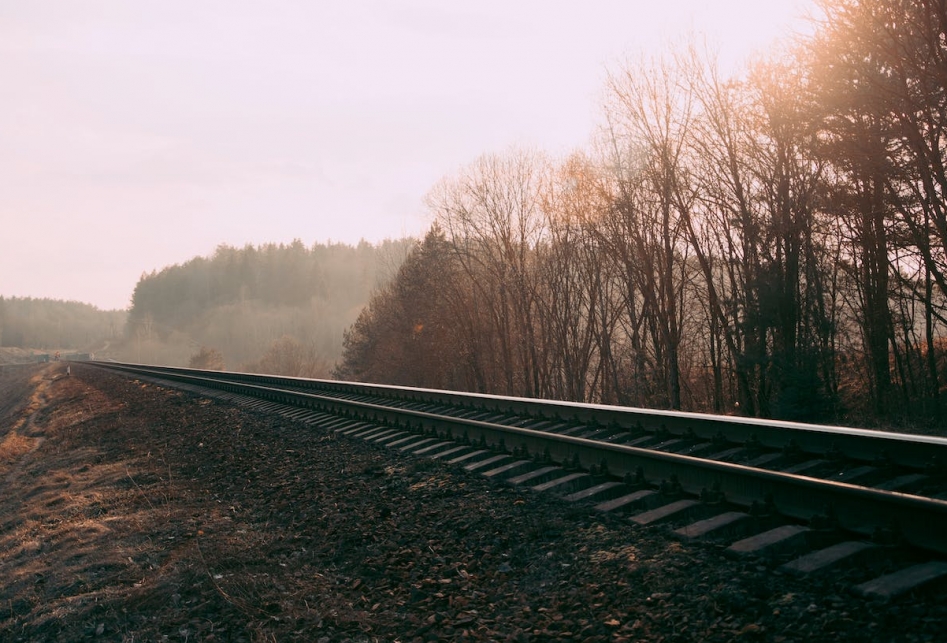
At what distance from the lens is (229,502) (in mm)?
8148

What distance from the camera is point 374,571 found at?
5.41 metres

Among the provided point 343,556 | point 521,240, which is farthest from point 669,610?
point 521,240

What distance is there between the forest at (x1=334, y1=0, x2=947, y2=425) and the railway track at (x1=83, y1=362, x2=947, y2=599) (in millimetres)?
7232

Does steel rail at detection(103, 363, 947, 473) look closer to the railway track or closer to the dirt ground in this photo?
the railway track

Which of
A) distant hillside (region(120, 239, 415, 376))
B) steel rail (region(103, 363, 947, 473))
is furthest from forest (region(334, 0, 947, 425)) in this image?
distant hillside (region(120, 239, 415, 376))

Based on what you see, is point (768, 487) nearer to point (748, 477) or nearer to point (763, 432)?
point (748, 477)

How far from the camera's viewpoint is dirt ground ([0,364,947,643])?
3.88 metres

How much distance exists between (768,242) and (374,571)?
15776 mm

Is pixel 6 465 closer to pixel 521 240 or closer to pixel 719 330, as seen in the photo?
pixel 719 330

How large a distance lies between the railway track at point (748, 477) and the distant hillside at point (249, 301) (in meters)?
100

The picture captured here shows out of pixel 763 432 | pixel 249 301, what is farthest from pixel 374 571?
pixel 249 301

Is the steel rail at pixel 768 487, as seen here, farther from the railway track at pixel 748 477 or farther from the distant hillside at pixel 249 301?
the distant hillside at pixel 249 301

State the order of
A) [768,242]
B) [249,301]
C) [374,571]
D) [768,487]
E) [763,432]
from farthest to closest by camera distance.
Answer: [249,301] → [768,242] → [763,432] → [374,571] → [768,487]

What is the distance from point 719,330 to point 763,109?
601cm
